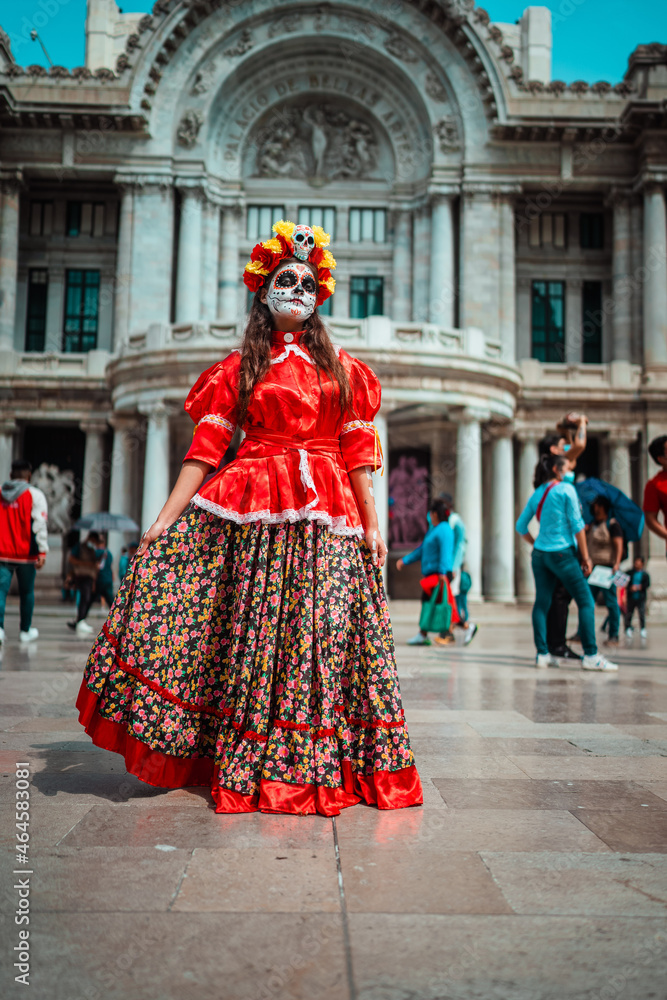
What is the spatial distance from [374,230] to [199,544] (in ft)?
94.9

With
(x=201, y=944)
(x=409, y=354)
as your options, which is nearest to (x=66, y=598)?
(x=409, y=354)

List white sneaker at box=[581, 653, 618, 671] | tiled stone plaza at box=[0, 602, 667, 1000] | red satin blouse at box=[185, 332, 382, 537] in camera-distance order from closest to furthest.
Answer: tiled stone plaza at box=[0, 602, 667, 1000]
red satin blouse at box=[185, 332, 382, 537]
white sneaker at box=[581, 653, 618, 671]

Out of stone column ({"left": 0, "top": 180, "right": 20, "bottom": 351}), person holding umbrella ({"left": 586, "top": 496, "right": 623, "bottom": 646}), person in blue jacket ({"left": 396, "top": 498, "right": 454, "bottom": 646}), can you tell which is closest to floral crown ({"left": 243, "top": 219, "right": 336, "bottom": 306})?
person in blue jacket ({"left": 396, "top": 498, "right": 454, "bottom": 646})

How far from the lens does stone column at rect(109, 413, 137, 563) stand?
24.5 meters

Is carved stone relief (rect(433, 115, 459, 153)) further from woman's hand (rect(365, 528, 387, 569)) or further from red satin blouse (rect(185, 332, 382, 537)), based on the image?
woman's hand (rect(365, 528, 387, 569))

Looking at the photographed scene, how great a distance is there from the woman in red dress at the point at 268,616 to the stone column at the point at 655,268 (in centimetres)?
2672

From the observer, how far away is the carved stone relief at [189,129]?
29266 mm

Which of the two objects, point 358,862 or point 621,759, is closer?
point 358,862

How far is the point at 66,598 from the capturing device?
962 inches

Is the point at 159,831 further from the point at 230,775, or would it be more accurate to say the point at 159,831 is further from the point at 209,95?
the point at 209,95

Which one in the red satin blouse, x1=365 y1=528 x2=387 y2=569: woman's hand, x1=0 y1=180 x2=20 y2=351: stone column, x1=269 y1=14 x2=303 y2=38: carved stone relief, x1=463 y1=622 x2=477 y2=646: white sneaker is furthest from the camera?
x1=269 y1=14 x2=303 y2=38: carved stone relief

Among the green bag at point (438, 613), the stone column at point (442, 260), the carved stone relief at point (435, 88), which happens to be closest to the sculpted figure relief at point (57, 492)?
the stone column at point (442, 260)

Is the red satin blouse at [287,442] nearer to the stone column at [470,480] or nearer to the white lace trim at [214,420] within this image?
the white lace trim at [214,420]

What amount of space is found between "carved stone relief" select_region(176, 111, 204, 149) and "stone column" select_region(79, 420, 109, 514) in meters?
10.0
